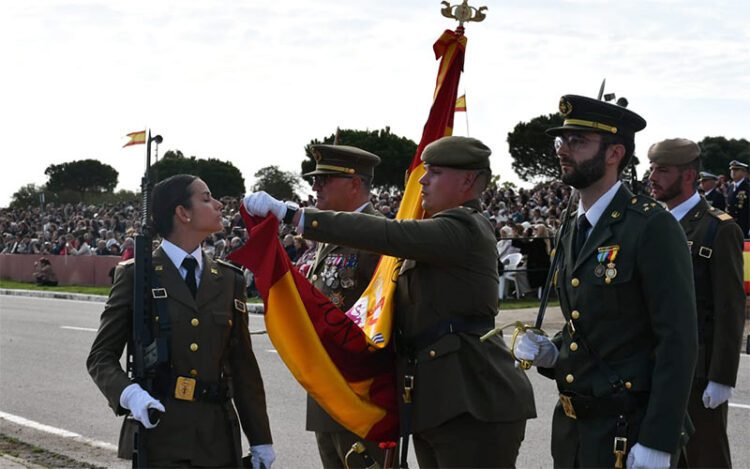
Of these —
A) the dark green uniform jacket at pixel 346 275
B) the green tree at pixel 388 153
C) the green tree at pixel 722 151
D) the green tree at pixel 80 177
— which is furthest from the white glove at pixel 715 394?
the green tree at pixel 80 177

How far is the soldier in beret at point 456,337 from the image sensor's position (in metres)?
4.15

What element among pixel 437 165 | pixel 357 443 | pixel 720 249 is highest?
pixel 437 165

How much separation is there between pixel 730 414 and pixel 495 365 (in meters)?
4.99

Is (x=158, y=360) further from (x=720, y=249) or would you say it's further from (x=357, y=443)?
(x=720, y=249)

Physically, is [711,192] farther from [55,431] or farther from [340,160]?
[340,160]

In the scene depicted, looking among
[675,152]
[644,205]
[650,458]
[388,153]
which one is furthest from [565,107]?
[388,153]

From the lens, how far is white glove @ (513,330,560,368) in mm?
3818

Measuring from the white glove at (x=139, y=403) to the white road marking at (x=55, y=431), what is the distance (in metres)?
4.16

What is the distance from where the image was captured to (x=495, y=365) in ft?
14.0

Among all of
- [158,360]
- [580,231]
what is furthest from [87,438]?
[580,231]

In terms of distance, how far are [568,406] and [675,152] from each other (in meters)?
2.11

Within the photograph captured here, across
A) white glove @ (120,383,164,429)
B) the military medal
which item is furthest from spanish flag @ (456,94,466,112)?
white glove @ (120,383,164,429)

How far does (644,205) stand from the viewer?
371 cm

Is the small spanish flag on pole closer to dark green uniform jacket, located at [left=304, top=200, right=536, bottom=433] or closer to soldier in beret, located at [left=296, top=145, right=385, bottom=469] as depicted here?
soldier in beret, located at [left=296, top=145, right=385, bottom=469]
